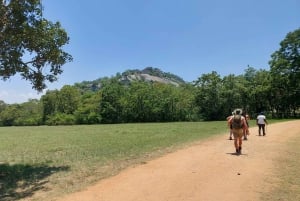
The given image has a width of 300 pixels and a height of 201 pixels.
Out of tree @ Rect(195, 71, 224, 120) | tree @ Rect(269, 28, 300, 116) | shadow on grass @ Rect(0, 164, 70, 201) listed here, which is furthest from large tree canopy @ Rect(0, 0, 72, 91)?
tree @ Rect(195, 71, 224, 120)

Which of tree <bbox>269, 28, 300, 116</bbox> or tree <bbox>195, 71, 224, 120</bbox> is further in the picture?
tree <bbox>195, 71, 224, 120</bbox>

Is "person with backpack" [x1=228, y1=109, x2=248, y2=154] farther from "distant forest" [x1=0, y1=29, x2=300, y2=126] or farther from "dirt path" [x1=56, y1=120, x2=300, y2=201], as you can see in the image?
"distant forest" [x1=0, y1=29, x2=300, y2=126]

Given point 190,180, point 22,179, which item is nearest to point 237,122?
point 190,180

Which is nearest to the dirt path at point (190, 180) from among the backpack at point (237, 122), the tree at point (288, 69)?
the backpack at point (237, 122)

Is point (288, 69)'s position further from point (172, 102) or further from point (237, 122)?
point (237, 122)

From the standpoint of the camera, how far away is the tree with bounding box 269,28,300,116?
73125 millimetres

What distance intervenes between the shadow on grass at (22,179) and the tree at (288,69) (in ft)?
215

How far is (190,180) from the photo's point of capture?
11250 millimetres

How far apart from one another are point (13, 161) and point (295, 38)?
6656cm

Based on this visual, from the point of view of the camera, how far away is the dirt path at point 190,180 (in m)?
9.69

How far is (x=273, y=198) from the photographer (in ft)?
31.1

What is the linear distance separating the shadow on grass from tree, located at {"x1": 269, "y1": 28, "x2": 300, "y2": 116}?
6542 centimetres

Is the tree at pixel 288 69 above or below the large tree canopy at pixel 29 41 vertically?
above

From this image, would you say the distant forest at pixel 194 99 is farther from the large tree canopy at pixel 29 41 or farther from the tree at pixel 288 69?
the large tree canopy at pixel 29 41
